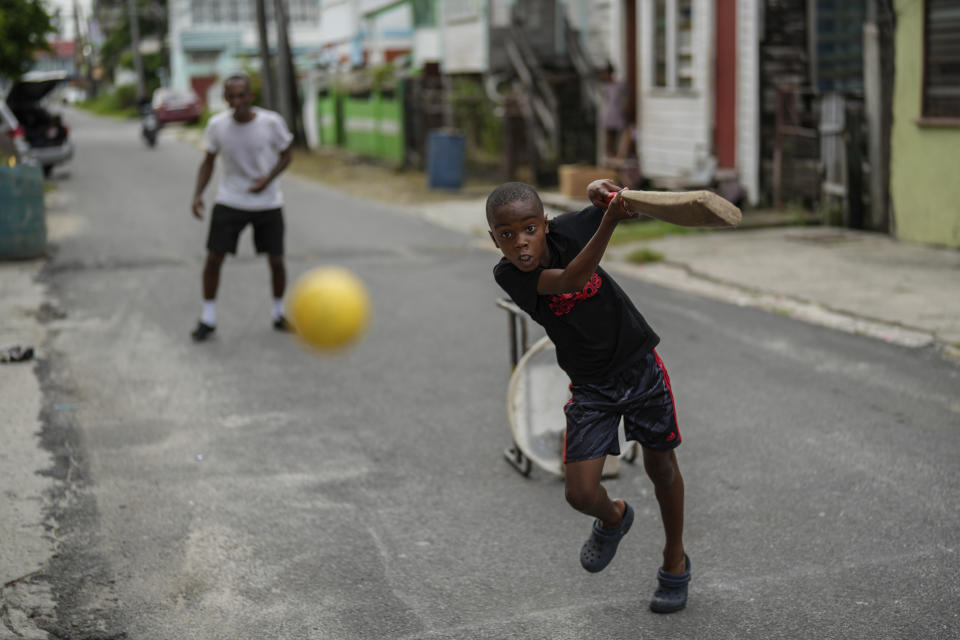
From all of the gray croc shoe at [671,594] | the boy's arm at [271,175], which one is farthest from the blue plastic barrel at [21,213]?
the gray croc shoe at [671,594]

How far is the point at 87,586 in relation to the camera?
4285 millimetres

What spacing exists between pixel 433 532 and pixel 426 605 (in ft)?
2.41

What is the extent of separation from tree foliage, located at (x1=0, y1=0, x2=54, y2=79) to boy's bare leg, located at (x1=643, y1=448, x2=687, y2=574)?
70.1ft

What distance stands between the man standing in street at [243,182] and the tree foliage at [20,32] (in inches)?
624

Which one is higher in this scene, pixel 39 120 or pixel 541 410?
pixel 39 120

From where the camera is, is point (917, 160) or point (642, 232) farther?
point (642, 232)

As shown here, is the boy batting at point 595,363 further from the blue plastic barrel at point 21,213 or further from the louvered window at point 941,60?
the blue plastic barrel at point 21,213

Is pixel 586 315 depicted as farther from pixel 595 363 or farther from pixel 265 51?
pixel 265 51

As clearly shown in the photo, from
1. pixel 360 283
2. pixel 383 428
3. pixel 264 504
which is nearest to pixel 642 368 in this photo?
pixel 264 504

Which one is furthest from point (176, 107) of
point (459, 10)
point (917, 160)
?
point (917, 160)

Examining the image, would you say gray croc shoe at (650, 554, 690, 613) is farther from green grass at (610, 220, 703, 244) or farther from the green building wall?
green grass at (610, 220, 703, 244)

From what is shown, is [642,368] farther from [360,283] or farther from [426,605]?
[360,283]

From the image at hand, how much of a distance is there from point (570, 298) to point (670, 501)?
2.59 feet

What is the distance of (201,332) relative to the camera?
28.2ft
